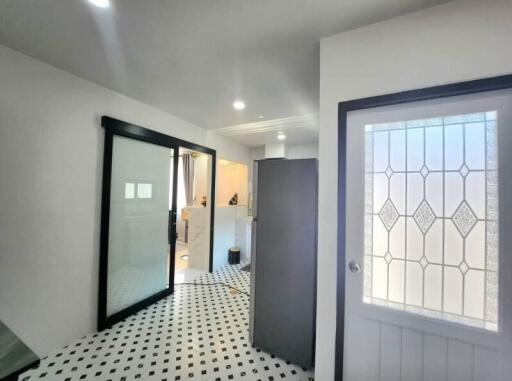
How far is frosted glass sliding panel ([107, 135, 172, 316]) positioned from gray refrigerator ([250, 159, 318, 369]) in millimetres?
1561

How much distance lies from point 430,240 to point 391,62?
112 centimetres

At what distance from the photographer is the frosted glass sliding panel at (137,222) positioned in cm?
245

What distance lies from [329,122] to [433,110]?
58 centimetres

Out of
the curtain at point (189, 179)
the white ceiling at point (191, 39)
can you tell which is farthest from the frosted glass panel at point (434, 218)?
the curtain at point (189, 179)

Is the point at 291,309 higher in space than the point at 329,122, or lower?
lower

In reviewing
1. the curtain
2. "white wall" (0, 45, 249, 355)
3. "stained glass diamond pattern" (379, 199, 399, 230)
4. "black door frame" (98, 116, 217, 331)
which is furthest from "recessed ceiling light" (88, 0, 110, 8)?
the curtain

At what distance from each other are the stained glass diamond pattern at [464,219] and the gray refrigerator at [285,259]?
2.87 feet

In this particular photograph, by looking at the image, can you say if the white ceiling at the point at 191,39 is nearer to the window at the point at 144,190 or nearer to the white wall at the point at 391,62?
the white wall at the point at 391,62

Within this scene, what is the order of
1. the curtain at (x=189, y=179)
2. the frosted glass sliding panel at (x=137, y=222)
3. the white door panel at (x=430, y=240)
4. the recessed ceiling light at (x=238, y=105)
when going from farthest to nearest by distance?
the curtain at (x=189, y=179) < the recessed ceiling light at (x=238, y=105) < the frosted glass sliding panel at (x=137, y=222) < the white door panel at (x=430, y=240)

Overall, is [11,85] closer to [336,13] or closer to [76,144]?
[76,144]

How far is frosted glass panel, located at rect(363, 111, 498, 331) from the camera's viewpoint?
118 centimetres

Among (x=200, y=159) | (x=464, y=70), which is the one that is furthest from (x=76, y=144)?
(x=200, y=159)

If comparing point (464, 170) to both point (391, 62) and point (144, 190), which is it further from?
point (144, 190)

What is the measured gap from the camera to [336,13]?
4.28 ft
